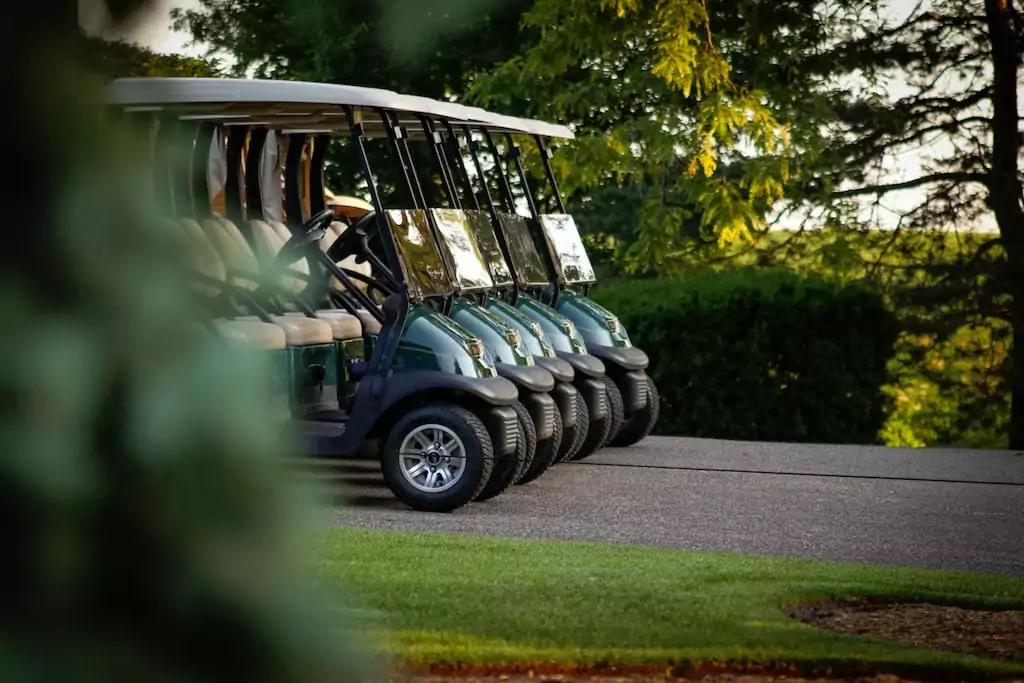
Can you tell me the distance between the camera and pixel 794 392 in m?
16.3

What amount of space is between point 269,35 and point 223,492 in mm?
426

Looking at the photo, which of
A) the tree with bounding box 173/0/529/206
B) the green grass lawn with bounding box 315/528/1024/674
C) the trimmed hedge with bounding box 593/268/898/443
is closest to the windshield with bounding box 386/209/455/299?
the green grass lawn with bounding box 315/528/1024/674

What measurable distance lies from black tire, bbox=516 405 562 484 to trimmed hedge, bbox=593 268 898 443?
5936mm

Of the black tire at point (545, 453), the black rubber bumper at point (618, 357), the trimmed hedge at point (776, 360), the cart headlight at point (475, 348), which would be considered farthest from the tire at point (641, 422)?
the cart headlight at point (475, 348)

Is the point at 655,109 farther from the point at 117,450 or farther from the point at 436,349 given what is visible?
the point at 117,450

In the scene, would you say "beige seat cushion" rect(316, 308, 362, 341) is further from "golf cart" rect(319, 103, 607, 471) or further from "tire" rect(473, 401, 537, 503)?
"tire" rect(473, 401, 537, 503)

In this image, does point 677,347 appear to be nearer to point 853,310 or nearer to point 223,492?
point 853,310

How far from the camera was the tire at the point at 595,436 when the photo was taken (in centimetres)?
1205

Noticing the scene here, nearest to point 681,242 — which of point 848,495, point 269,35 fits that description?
point 848,495

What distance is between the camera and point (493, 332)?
33.4 ft

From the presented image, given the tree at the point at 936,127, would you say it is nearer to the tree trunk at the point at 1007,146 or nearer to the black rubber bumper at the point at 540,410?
the tree trunk at the point at 1007,146

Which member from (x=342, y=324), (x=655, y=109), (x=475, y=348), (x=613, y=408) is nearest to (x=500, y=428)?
(x=475, y=348)

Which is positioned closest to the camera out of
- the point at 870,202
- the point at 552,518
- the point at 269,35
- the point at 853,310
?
the point at 269,35

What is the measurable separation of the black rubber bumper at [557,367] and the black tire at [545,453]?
1.12ft
